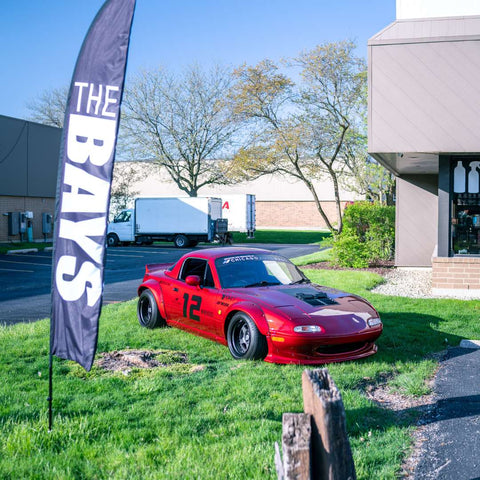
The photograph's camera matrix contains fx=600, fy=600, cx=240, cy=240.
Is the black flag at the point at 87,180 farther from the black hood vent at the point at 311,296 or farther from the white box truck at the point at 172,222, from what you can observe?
the white box truck at the point at 172,222

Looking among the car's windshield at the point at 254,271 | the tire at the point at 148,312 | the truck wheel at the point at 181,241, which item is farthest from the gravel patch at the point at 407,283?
the truck wheel at the point at 181,241

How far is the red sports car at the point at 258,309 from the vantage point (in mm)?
6605

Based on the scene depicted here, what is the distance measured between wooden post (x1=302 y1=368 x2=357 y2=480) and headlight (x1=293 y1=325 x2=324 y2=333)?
315 centimetres

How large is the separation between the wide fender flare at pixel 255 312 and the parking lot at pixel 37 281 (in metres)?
4.79

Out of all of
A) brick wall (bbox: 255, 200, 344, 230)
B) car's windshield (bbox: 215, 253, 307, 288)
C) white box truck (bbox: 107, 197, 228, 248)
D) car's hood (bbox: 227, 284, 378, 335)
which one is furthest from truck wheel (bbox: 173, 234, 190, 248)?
brick wall (bbox: 255, 200, 344, 230)

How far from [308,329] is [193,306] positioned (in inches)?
79.1

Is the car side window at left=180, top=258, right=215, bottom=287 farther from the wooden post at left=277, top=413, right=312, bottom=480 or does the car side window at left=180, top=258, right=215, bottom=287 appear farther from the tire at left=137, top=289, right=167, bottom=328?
the wooden post at left=277, top=413, right=312, bottom=480

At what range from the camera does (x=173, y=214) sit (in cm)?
3322

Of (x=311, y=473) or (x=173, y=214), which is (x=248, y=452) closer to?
(x=311, y=473)

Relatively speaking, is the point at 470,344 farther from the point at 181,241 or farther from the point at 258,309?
the point at 181,241

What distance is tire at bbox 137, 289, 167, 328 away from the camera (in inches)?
345

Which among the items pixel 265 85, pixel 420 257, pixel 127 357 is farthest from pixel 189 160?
pixel 127 357

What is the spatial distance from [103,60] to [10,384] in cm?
332

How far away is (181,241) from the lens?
3328 cm
